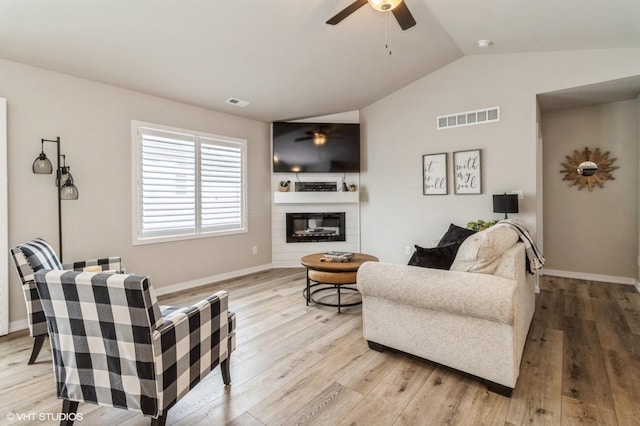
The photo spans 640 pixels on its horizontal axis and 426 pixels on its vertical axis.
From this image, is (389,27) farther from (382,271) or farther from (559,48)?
(382,271)

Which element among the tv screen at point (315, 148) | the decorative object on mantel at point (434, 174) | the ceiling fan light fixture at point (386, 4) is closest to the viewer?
the ceiling fan light fixture at point (386, 4)

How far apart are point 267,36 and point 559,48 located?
11.4ft

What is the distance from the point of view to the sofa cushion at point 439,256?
218cm

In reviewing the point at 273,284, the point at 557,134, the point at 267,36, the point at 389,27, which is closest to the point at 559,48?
the point at 557,134


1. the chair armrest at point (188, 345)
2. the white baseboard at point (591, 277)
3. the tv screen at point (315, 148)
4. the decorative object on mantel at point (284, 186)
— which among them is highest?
the tv screen at point (315, 148)

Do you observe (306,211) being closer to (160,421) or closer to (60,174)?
(60,174)

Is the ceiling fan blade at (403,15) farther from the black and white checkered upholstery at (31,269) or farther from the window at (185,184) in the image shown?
the black and white checkered upholstery at (31,269)

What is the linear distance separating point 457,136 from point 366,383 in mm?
3729

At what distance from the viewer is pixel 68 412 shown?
1.62 metres

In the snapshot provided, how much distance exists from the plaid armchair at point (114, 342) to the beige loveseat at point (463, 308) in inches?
56.0

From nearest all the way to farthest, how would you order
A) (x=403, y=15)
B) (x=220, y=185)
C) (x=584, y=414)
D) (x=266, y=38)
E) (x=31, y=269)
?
(x=584, y=414), (x=31, y=269), (x=403, y=15), (x=266, y=38), (x=220, y=185)

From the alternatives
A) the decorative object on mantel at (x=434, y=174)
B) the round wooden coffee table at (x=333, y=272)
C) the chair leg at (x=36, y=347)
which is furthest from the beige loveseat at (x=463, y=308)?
the chair leg at (x=36, y=347)

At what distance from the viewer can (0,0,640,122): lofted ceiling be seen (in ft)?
8.55

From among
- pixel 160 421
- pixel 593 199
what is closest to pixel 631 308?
pixel 593 199
